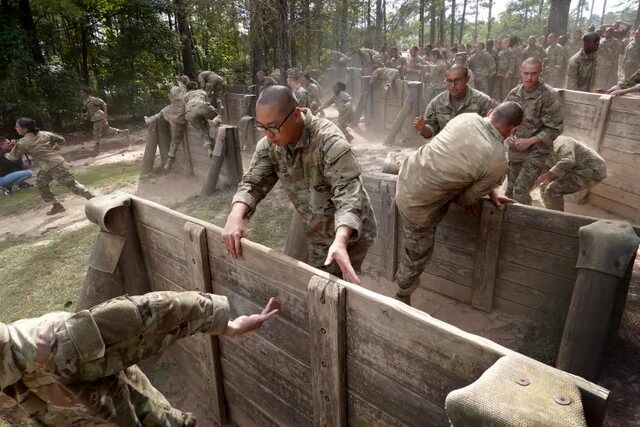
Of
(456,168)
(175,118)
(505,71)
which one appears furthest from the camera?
(505,71)

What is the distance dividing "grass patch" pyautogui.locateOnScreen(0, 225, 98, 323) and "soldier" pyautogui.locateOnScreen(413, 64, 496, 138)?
4.29m

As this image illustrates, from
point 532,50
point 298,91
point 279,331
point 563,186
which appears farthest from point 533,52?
point 279,331

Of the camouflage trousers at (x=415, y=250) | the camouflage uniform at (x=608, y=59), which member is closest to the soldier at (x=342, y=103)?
the camouflage uniform at (x=608, y=59)

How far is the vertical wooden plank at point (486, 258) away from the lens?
339 centimetres

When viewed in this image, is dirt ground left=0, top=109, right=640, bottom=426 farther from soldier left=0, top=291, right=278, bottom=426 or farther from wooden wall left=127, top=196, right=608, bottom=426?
soldier left=0, top=291, right=278, bottom=426

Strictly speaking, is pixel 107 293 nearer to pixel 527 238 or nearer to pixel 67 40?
pixel 527 238

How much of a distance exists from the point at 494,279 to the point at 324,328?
2.21 meters

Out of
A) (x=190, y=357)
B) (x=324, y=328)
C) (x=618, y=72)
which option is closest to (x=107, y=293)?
(x=190, y=357)

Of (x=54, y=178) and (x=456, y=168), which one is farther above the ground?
(x=456, y=168)

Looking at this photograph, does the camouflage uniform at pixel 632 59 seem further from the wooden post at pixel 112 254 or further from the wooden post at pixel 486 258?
the wooden post at pixel 112 254

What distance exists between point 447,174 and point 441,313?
1453mm

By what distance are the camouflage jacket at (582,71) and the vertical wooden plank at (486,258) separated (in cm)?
662

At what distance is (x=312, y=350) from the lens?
2053mm

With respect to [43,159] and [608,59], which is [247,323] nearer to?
[43,159]
